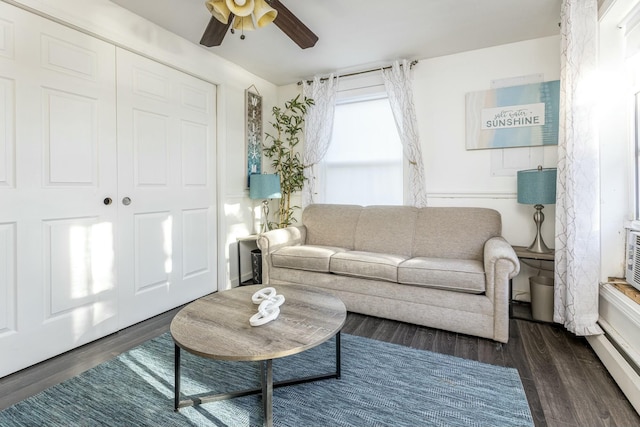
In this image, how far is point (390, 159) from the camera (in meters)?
3.40

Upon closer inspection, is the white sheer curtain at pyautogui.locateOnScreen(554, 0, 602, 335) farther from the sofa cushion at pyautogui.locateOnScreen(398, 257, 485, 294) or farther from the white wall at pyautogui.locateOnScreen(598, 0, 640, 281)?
the sofa cushion at pyautogui.locateOnScreen(398, 257, 485, 294)

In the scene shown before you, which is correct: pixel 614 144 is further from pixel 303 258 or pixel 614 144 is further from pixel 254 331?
pixel 254 331

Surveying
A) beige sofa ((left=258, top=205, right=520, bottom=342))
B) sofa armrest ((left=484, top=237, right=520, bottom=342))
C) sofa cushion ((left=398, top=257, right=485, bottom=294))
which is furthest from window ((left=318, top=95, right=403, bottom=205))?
sofa armrest ((left=484, top=237, right=520, bottom=342))

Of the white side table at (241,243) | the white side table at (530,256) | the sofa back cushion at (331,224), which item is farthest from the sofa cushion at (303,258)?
the white side table at (530,256)

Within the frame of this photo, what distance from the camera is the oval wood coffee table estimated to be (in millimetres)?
1214

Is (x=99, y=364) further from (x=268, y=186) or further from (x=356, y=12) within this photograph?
(x=356, y=12)

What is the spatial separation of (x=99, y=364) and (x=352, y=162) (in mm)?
2856

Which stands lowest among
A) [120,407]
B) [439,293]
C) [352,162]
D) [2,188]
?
[120,407]

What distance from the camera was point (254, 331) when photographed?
1382 millimetres

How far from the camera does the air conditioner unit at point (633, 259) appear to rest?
5.90 feet

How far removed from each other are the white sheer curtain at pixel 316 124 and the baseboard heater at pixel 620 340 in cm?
273

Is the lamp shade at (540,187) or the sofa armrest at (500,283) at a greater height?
the lamp shade at (540,187)

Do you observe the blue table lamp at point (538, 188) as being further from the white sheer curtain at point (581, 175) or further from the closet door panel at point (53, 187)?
the closet door panel at point (53, 187)

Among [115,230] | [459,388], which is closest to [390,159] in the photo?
[459,388]
